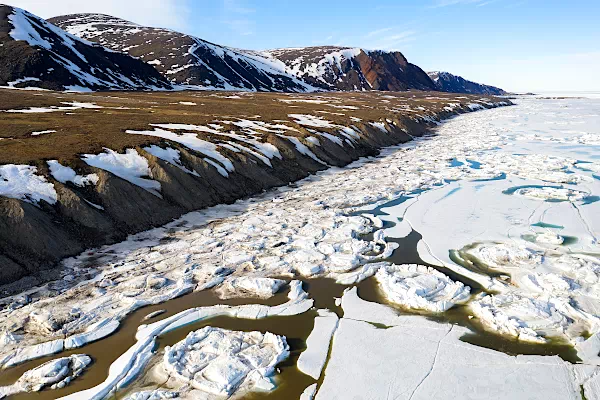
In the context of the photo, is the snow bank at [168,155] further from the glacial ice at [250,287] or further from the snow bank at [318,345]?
the snow bank at [318,345]

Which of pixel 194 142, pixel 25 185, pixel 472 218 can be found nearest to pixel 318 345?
pixel 472 218

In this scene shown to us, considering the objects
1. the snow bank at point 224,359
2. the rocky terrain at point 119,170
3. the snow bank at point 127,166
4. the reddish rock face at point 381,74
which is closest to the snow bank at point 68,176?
the rocky terrain at point 119,170

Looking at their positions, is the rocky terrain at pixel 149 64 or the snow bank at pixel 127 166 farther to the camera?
the rocky terrain at pixel 149 64

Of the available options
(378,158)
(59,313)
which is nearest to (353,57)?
(378,158)

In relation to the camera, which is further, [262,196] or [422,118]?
[422,118]

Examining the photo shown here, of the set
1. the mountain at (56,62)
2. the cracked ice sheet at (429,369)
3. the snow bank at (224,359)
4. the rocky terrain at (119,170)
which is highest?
the mountain at (56,62)

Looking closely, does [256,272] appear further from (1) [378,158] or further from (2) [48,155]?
(1) [378,158]

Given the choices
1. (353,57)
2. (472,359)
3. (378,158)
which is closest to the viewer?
(472,359)
